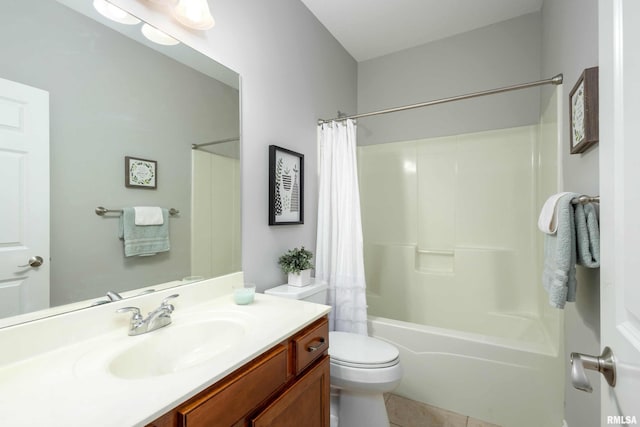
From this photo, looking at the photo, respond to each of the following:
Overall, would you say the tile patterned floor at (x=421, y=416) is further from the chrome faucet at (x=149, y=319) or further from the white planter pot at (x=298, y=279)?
the chrome faucet at (x=149, y=319)

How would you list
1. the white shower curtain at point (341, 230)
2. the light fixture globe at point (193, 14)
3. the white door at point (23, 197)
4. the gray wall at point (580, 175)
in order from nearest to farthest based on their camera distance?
the white door at point (23, 197) < the gray wall at point (580, 175) < the light fixture globe at point (193, 14) < the white shower curtain at point (341, 230)

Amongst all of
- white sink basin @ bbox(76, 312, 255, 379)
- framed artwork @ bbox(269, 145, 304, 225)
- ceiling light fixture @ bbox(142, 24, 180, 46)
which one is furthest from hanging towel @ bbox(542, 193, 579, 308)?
ceiling light fixture @ bbox(142, 24, 180, 46)

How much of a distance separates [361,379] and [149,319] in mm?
983

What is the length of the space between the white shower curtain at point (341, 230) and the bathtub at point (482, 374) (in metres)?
0.24

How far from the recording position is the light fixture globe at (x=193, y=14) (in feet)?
3.95

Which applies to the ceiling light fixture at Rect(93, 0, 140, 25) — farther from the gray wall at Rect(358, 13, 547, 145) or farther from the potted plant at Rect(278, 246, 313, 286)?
the gray wall at Rect(358, 13, 547, 145)

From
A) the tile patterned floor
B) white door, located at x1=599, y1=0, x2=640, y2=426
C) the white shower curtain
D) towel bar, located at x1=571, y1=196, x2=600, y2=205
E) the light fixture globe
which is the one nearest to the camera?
white door, located at x1=599, y1=0, x2=640, y2=426

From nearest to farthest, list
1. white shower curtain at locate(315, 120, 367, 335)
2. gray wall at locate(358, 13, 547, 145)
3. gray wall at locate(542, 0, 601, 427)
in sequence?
1. gray wall at locate(542, 0, 601, 427)
2. white shower curtain at locate(315, 120, 367, 335)
3. gray wall at locate(358, 13, 547, 145)

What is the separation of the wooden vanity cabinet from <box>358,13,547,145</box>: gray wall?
2155mm

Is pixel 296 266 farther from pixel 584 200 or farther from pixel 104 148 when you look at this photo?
pixel 584 200

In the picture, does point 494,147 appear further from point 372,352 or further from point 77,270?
point 77,270

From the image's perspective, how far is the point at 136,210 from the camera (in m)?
1.09

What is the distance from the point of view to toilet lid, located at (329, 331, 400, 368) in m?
1.39

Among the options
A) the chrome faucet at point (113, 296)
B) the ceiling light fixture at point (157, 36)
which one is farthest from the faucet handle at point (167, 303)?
the ceiling light fixture at point (157, 36)
